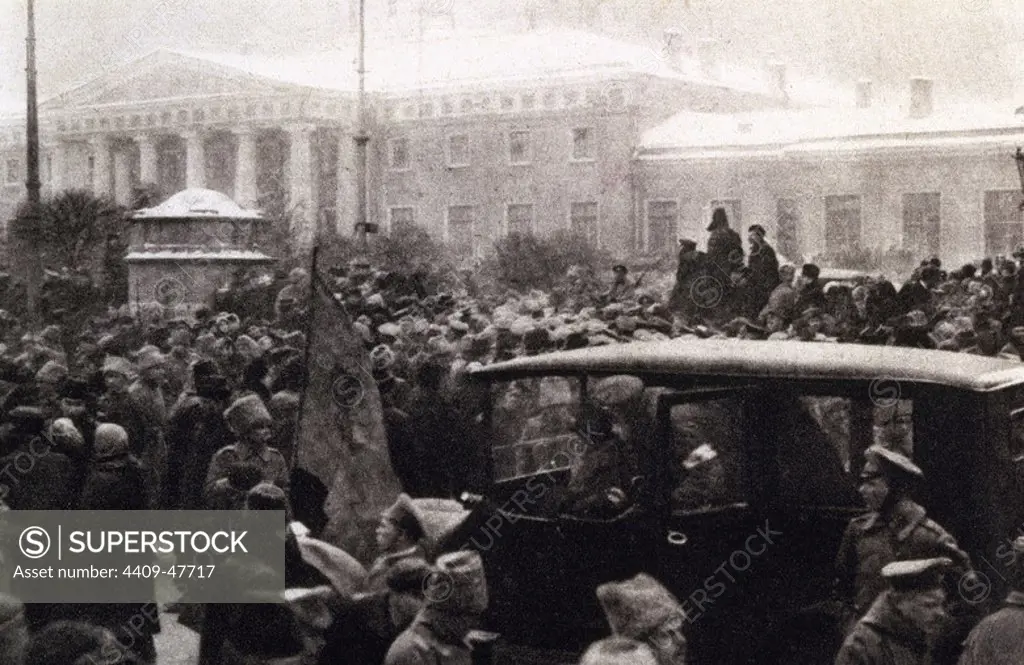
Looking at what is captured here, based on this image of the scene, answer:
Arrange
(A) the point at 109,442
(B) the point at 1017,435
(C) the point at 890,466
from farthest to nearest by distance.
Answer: (A) the point at 109,442, (B) the point at 1017,435, (C) the point at 890,466

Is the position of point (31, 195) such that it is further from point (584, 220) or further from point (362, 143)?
point (584, 220)

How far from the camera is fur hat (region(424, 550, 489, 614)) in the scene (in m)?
3.69

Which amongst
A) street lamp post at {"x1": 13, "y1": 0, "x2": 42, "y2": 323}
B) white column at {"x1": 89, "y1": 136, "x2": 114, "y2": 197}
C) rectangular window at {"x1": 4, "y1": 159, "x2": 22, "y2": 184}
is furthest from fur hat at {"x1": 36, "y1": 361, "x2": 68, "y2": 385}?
rectangular window at {"x1": 4, "y1": 159, "x2": 22, "y2": 184}

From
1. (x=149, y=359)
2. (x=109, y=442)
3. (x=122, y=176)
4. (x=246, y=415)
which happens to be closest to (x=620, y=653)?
(x=109, y=442)

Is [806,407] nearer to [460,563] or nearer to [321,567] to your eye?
[460,563]

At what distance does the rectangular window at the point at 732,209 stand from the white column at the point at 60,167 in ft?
11.5

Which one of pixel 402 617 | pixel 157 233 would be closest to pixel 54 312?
pixel 157 233

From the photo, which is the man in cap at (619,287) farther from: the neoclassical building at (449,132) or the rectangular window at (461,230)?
the rectangular window at (461,230)

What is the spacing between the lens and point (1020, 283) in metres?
6.50

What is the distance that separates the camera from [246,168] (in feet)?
23.7

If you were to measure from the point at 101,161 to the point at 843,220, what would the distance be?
13.0 ft

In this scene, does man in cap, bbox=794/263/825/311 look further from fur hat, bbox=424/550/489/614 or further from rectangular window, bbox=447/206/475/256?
fur hat, bbox=424/550/489/614

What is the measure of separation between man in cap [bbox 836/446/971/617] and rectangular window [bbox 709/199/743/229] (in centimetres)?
290

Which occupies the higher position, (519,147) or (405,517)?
(519,147)
